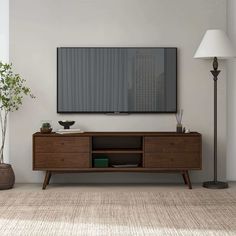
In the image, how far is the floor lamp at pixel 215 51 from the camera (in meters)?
6.72

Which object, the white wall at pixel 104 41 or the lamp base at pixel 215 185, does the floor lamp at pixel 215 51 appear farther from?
the white wall at pixel 104 41

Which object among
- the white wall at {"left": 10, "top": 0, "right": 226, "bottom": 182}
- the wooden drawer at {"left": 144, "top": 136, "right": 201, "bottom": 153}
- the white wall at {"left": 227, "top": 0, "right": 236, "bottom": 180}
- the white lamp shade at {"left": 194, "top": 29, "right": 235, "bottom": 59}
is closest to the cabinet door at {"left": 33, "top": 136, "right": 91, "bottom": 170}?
the white wall at {"left": 10, "top": 0, "right": 226, "bottom": 182}

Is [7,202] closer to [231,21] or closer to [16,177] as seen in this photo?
[16,177]

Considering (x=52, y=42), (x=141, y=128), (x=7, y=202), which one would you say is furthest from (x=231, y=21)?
(x=7, y=202)

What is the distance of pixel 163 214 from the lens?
17.7ft

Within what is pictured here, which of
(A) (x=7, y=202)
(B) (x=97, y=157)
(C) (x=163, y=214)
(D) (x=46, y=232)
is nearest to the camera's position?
(D) (x=46, y=232)

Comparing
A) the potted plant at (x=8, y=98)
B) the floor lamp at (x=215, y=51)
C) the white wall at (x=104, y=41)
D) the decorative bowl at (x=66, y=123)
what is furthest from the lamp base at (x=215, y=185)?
the potted plant at (x=8, y=98)

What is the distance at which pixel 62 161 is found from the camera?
265 inches

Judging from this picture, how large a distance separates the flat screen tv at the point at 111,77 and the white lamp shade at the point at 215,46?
407mm

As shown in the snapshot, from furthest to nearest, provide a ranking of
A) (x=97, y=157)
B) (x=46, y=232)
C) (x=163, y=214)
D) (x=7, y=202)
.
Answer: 1. (x=97, y=157)
2. (x=7, y=202)
3. (x=163, y=214)
4. (x=46, y=232)

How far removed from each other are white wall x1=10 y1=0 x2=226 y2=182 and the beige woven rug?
0.95m

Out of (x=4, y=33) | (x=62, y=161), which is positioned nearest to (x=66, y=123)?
(x=62, y=161)

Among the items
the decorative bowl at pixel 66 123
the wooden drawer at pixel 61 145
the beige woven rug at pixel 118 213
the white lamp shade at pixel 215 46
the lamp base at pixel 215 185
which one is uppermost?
the white lamp shade at pixel 215 46

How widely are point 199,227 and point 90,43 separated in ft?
9.87
